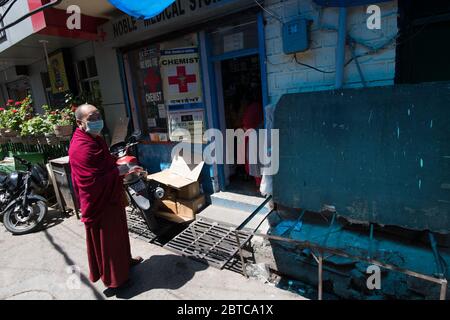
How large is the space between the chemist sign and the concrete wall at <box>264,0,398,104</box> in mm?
1295

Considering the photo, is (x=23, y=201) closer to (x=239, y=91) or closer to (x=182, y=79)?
(x=182, y=79)

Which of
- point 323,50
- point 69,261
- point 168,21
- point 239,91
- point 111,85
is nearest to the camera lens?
point 323,50

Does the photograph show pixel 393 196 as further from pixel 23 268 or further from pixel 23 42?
pixel 23 42

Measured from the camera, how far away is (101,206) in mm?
2861

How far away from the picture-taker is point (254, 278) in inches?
127

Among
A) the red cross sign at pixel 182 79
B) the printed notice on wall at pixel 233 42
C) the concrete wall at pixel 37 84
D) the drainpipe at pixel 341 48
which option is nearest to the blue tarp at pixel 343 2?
the drainpipe at pixel 341 48

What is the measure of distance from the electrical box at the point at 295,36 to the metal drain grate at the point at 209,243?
2171 millimetres

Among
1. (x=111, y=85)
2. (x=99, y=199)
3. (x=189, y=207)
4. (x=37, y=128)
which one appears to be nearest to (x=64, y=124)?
(x=37, y=128)

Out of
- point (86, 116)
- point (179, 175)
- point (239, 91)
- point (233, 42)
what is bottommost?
point (179, 175)

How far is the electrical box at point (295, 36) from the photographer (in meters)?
3.07

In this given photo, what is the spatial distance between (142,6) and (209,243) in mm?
3003

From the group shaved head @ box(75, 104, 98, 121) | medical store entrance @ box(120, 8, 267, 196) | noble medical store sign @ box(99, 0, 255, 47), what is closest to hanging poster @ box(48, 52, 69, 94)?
noble medical store sign @ box(99, 0, 255, 47)

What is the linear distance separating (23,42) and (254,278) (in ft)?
20.1

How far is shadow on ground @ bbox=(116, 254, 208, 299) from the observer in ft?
10.3
